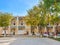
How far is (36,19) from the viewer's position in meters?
61.3

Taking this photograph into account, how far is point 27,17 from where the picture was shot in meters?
68.1

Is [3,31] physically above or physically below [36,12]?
below

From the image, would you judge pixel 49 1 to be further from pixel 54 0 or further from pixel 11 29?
pixel 11 29

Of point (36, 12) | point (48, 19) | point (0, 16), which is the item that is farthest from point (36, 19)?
point (0, 16)

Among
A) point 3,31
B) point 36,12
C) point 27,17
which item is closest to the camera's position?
point 36,12

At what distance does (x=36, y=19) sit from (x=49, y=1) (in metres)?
42.2

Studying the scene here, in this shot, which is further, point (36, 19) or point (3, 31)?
point (3, 31)

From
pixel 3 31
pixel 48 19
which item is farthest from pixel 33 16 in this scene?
Result: pixel 3 31

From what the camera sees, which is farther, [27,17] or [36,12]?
[27,17]

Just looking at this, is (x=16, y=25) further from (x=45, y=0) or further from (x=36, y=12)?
(x=45, y=0)

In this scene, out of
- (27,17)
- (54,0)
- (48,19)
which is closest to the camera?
(54,0)

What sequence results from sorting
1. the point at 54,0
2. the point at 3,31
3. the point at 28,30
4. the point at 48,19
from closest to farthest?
the point at 54,0
the point at 48,19
the point at 3,31
the point at 28,30

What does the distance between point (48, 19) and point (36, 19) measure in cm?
629

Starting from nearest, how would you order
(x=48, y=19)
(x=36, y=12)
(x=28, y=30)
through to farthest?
1. (x=48, y=19)
2. (x=36, y=12)
3. (x=28, y=30)
